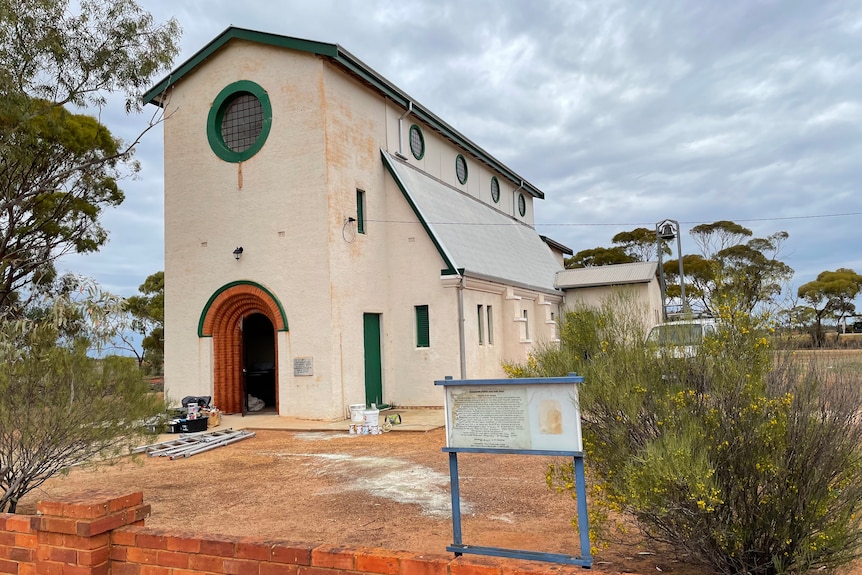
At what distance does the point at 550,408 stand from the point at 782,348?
5.86 feet

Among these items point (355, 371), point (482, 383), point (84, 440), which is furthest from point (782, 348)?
point (355, 371)

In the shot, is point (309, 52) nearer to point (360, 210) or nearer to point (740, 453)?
point (360, 210)

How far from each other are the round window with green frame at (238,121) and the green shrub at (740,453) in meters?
14.5

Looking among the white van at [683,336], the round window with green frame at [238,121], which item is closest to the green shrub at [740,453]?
the white van at [683,336]

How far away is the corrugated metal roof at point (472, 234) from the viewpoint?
18.4 meters

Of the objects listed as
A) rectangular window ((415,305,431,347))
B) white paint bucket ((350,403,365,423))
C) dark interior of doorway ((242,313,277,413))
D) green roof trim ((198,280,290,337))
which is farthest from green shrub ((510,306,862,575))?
dark interior of doorway ((242,313,277,413))

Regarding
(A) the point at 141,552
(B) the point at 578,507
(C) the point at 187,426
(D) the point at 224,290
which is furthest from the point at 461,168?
(A) the point at 141,552

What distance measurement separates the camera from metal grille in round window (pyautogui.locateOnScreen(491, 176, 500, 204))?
29391mm

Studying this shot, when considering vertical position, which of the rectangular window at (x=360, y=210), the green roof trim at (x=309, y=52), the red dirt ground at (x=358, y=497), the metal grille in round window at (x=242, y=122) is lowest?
the red dirt ground at (x=358, y=497)

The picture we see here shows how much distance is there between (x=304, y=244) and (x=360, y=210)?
7.50ft

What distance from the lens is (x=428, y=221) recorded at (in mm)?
18000

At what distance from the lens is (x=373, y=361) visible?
17.5 meters

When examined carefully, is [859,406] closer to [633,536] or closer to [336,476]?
[633,536]

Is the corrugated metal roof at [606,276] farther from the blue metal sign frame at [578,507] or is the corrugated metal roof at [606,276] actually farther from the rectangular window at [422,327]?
the blue metal sign frame at [578,507]
